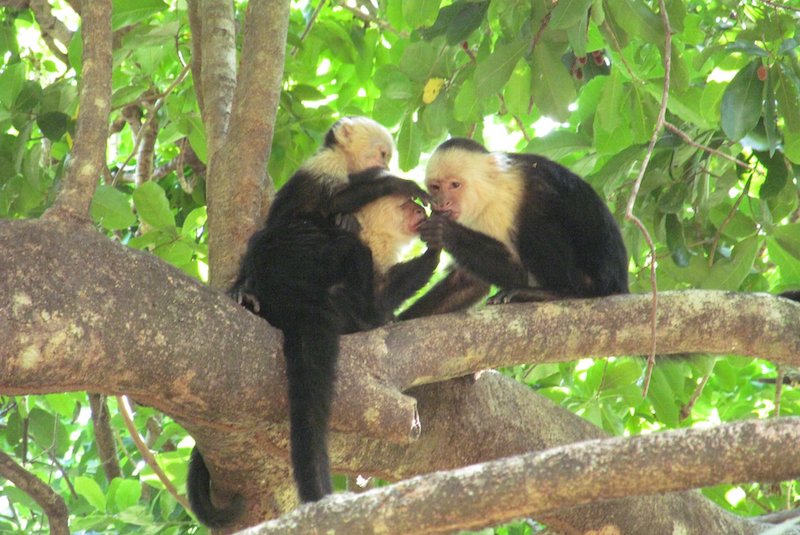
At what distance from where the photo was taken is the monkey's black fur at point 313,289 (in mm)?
2215

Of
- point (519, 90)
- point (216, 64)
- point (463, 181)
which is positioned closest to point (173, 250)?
point (216, 64)

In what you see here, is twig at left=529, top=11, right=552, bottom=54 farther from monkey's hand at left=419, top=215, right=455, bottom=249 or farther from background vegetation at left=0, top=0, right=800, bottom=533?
monkey's hand at left=419, top=215, right=455, bottom=249

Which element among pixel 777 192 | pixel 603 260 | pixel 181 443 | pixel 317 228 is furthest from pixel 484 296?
pixel 181 443

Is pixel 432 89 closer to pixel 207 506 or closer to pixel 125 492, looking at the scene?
pixel 207 506

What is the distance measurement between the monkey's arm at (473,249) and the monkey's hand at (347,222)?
22 centimetres

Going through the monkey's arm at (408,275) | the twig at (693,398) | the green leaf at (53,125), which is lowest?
the twig at (693,398)

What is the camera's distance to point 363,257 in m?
3.00

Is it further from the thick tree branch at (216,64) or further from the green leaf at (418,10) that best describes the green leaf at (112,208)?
the green leaf at (418,10)

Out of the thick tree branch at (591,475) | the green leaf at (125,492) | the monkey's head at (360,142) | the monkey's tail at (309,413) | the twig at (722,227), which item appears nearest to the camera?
the thick tree branch at (591,475)

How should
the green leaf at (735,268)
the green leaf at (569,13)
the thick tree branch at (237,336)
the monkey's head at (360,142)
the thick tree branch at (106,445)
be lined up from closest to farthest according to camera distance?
1. the thick tree branch at (237,336)
2. the green leaf at (569,13)
3. the green leaf at (735,268)
4. the monkey's head at (360,142)
5. the thick tree branch at (106,445)

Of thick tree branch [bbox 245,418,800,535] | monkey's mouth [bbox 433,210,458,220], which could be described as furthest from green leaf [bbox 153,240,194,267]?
thick tree branch [bbox 245,418,800,535]

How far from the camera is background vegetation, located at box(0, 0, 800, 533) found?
2.84m

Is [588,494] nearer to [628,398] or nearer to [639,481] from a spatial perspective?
[639,481]

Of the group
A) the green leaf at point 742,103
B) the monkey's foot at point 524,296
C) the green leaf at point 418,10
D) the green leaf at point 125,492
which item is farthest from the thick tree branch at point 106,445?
the green leaf at point 742,103
